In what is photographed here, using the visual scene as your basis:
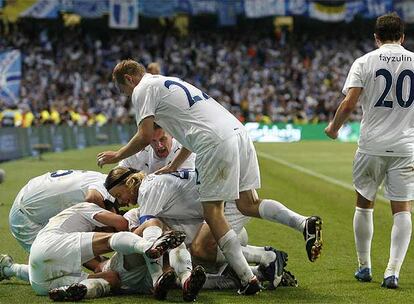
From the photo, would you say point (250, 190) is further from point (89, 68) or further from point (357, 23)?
point (357, 23)

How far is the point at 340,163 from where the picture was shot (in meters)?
27.5

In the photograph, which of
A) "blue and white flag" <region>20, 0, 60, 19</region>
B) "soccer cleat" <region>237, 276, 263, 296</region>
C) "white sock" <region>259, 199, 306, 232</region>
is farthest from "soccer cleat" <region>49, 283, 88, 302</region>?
"blue and white flag" <region>20, 0, 60, 19</region>

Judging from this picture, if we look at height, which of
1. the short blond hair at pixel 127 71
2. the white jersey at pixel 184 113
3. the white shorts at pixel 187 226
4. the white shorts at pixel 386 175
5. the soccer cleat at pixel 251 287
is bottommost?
the soccer cleat at pixel 251 287

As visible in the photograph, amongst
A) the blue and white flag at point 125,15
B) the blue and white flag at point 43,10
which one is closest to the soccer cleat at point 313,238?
the blue and white flag at point 43,10

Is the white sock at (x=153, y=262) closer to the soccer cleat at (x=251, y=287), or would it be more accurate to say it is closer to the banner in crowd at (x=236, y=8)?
the soccer cleat at (x=251, y=287)

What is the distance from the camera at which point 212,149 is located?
7719mm

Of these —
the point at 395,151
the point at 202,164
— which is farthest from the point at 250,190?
the point at 395,151

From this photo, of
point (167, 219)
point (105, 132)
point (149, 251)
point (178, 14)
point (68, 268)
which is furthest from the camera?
point (178, 14)

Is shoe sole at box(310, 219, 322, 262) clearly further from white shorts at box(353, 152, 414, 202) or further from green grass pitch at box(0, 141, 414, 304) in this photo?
white shorts at box(353, 152, 414, 202)

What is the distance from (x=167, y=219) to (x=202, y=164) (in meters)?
0.68

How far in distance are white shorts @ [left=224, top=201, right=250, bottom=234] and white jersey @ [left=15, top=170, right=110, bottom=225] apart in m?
1.17

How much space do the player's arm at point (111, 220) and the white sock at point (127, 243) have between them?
1.42ft

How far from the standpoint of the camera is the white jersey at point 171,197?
7.93 metres

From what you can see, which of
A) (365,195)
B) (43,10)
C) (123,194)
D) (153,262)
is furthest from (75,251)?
(43,10)
